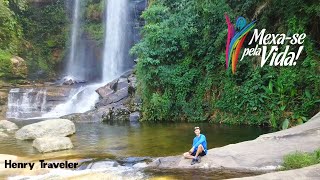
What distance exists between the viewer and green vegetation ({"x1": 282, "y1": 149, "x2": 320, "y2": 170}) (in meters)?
7.27

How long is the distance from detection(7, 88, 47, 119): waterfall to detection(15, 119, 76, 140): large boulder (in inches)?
268

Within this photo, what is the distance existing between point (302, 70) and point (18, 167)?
33.6 feet

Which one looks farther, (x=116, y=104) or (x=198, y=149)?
(x=116, y=104)

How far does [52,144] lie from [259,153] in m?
6.22

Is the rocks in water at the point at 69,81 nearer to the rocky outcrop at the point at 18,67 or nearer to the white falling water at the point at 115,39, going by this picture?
the white falling water at the point at 115,39

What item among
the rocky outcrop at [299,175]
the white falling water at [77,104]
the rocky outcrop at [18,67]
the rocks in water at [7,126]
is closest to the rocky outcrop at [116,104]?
the white falling water at [77,104]

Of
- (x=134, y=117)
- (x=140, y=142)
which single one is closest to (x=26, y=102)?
(x=134, y=117)

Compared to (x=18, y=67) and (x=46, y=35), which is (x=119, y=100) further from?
(x=46, y=35)

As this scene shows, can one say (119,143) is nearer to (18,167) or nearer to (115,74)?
(18,167)

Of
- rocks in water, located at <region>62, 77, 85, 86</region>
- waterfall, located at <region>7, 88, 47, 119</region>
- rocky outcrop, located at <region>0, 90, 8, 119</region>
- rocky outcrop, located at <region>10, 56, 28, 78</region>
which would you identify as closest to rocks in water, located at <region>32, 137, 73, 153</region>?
waterfall, located at <region>7, 88, 47, 119</region>

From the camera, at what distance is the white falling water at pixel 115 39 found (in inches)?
1003

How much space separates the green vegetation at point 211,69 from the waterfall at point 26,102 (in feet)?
21.5

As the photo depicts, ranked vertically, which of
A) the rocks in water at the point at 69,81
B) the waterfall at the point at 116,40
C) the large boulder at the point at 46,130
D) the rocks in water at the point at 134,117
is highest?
the waterfall at the point at 116,40

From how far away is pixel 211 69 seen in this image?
1673 centimetres
